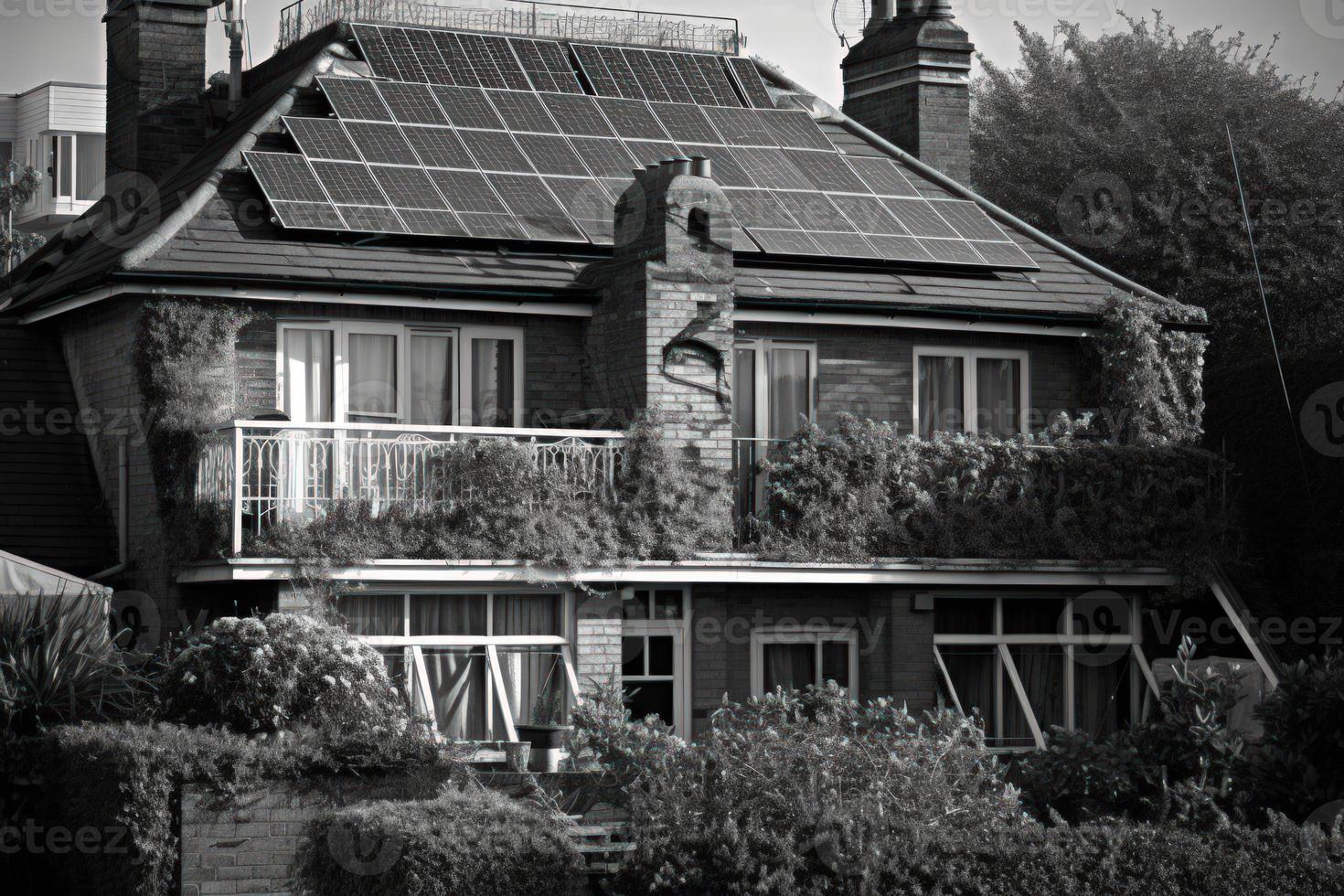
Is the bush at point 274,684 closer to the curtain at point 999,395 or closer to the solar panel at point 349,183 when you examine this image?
the solar panel at point 349,183

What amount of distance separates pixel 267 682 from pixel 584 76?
11203 mm

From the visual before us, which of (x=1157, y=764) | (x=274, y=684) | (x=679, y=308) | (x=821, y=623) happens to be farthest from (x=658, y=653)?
(x=1157, y=764)

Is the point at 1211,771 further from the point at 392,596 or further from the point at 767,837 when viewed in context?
the point at 392,596

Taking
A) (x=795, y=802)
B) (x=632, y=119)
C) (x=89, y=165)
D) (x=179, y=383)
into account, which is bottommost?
(x=795, y=802)

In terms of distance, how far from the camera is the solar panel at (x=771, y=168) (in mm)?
22102

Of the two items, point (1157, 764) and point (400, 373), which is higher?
point (400, 373)

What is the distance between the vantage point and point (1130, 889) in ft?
38.9

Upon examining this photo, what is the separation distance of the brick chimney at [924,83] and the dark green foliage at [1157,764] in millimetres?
12222

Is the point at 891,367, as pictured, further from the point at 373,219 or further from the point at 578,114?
the point at 373,219

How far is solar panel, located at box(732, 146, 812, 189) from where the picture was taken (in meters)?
22.1

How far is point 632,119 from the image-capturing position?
22.6 m

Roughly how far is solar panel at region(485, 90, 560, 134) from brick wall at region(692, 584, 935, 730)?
6.23m

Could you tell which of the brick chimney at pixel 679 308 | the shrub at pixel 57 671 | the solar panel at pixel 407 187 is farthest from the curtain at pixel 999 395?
the shrub at pixel 57 671

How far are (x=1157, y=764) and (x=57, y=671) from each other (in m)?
9.51
